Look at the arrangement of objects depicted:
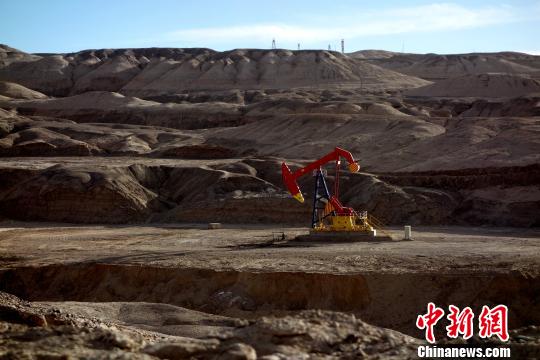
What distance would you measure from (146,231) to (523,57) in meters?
110

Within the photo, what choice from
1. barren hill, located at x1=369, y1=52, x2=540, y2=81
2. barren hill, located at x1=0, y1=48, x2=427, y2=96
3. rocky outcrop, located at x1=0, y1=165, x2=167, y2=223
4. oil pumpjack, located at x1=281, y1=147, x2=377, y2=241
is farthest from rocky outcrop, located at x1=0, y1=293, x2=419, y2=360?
barren hill, located at x1=369, y1=52, x2=540, y2=81

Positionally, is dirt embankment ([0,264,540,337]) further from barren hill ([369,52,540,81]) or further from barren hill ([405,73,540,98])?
barren hill ([369,52,540,81])

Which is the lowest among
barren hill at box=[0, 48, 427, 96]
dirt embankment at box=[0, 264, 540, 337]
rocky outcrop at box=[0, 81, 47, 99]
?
dirt embankment at box=[0, 264, 540, 337]

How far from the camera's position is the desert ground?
13.8m

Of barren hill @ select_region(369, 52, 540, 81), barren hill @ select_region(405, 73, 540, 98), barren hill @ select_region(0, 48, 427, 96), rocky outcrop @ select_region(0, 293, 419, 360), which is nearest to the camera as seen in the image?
rocky outcrop @ select_region(0, 293, 419, 360)

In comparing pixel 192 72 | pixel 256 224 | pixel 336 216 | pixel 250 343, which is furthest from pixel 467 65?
pixel 250 343

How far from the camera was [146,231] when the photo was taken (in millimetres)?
37406

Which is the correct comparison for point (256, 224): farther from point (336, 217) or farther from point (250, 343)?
point (250, 343)

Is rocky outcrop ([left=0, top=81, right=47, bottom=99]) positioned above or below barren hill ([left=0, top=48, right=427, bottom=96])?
below

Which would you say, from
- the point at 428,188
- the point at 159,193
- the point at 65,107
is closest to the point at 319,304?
the point at 428,188

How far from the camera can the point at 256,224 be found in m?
39.3

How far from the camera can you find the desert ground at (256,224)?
45.1 feet

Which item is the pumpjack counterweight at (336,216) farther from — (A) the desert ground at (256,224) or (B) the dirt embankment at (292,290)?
(B) the dirt embankment at (292,290)

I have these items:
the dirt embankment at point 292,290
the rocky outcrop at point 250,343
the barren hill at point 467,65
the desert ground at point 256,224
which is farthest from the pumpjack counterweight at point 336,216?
the barren hill at point 467,65
